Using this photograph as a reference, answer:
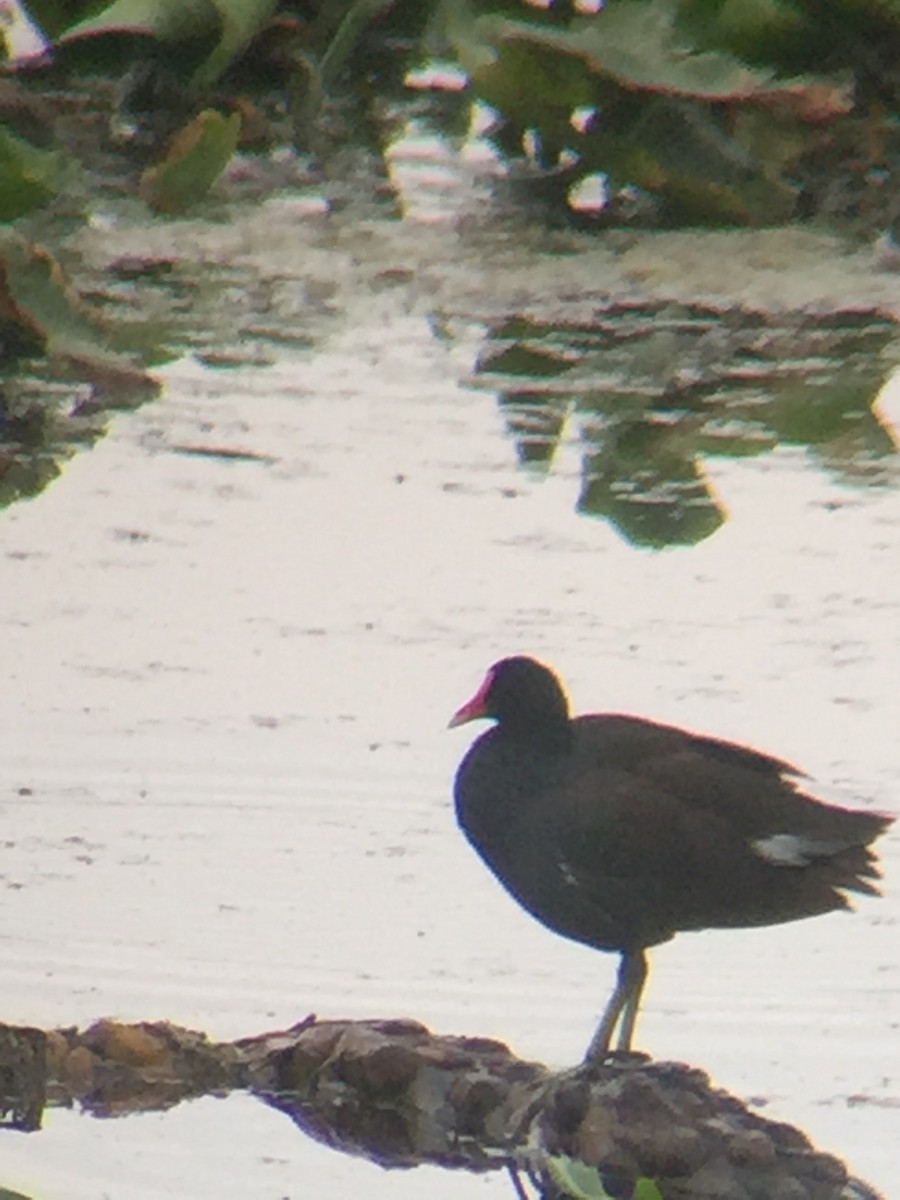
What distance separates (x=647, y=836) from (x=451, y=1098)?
0.29 meters

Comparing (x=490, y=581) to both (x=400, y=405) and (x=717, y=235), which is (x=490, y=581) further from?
(x=717, y=235)

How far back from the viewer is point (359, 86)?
4012 millimetres

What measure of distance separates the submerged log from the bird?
0.43ft

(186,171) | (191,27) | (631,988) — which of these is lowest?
(186,171)

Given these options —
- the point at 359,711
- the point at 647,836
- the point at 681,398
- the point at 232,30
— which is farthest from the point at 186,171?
the point at 647,836

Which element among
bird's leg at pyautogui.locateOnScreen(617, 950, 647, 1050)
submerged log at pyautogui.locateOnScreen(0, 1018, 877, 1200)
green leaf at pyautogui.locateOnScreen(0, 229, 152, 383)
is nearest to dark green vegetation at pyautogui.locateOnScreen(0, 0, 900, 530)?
green leaf at pyautogui.locateOnScreen(0, 229, 152, 383)

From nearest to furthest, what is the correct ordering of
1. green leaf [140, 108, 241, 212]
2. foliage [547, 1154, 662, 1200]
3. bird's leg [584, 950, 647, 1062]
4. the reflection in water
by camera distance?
foliage [547, 1154, 662, 1200] < bird's leg [584, 950, 647, 1062] < the reflection in water < green leaf [140, 108, 241, 212]

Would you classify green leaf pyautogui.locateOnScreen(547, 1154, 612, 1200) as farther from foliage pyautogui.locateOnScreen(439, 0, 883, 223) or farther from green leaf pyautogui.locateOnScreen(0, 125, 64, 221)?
foliage pyautogui.locateOnScreen(439, 0, 883, 223)

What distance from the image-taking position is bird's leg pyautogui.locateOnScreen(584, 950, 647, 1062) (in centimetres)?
191

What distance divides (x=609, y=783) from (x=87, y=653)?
0.63 metres

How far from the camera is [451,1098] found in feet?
6.17

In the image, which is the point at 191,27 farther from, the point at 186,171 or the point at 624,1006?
the point at 624,1006

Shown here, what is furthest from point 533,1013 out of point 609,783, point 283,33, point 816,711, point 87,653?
point 283,33

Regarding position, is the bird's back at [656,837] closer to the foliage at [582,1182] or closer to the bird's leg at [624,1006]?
the bird's leg at [624,1006]
